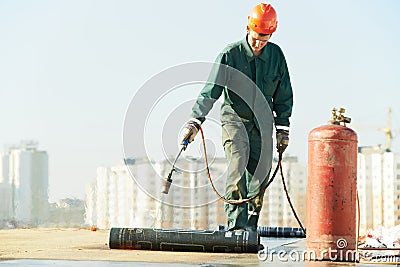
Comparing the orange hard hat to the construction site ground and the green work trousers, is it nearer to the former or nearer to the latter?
the green work trousers

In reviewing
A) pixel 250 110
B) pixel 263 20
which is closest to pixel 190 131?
pixel 250 110

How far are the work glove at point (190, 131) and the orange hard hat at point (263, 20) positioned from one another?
2.89 feet

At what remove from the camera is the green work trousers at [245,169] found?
6898 mm

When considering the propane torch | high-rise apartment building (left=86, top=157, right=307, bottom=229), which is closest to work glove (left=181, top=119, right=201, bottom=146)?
the propane torch

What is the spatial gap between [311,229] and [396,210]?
9012cm

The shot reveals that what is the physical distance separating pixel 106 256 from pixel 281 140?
1.99 metres

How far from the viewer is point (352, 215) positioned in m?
5.53

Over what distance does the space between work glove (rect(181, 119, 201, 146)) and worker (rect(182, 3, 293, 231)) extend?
11 mm

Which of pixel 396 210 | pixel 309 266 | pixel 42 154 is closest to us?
pixel 309 266

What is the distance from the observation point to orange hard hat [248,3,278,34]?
265 inches

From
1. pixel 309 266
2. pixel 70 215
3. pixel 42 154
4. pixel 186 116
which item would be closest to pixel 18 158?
pixel 42 154

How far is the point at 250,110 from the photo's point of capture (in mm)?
7004

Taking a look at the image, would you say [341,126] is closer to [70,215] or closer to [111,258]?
[111,258]

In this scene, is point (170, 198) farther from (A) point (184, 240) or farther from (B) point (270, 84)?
(A) point (184, 240)
